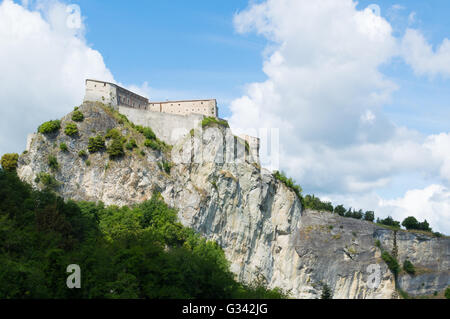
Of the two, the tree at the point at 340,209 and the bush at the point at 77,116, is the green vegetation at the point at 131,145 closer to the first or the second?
the bush at the point at 77,116

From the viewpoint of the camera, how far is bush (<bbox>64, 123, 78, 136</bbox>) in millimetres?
59156

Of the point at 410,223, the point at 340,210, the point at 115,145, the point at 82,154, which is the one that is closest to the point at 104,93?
the point at 115,145

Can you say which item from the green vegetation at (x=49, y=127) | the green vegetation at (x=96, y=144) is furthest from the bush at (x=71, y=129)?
the green vegetation at (x=96, y=144)

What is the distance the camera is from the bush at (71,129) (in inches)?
2329

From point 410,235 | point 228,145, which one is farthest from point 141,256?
point 410,235

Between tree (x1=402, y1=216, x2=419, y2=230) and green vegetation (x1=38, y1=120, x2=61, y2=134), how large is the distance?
70436 mm

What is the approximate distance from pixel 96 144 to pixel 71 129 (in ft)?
11.5

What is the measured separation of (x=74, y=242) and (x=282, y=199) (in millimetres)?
46775

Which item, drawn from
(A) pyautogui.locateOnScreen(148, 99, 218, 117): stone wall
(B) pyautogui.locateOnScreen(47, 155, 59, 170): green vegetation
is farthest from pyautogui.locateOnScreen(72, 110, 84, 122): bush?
(A) pyautogui.locateOnScreen(148, 99, 218, 117): stone wall

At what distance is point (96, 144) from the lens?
5916 centimetres

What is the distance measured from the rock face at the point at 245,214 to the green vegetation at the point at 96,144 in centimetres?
86

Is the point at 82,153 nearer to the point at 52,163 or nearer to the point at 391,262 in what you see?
the point at 52,163
